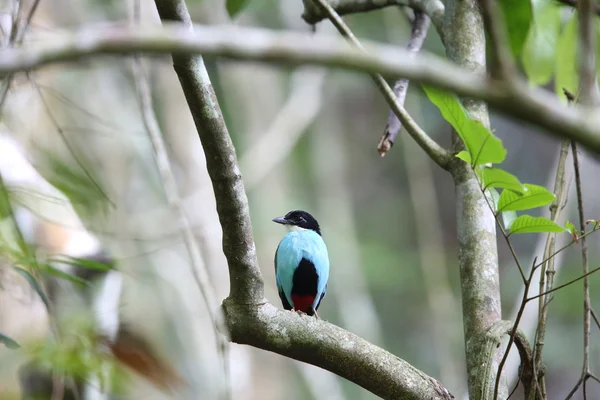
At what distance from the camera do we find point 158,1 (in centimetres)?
194

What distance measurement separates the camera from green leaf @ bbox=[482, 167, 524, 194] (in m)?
1.86

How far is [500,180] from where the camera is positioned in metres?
1.91

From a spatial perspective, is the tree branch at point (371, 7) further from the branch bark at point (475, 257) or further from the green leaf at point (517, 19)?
the green leaf at point (517, 19)

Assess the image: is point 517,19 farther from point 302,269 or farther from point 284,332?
point 302,269

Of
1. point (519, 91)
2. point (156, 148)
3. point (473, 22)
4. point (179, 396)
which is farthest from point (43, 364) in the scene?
point (473, 22)

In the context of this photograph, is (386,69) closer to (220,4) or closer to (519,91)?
(519,91)

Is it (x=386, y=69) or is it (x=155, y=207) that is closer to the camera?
(x=386, y=69)

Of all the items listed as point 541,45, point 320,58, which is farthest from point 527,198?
point 541,45

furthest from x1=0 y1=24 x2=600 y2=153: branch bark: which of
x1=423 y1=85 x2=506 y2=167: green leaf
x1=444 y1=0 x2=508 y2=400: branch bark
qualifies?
x1=444 y1=0 x2=508 y2=400: branch bark

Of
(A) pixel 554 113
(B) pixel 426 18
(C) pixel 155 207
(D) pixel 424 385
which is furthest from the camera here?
(C) pixel 155 207

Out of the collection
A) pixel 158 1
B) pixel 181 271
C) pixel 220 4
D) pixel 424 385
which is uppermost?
pixel 220 4

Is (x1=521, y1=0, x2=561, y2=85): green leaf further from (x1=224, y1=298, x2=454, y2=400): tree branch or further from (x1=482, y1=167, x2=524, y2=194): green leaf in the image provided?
(x1=224, y1=298, x2=454, y2=400): tree branch

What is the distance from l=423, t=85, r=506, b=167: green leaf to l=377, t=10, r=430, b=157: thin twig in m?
1.08

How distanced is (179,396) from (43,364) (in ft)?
1.64
